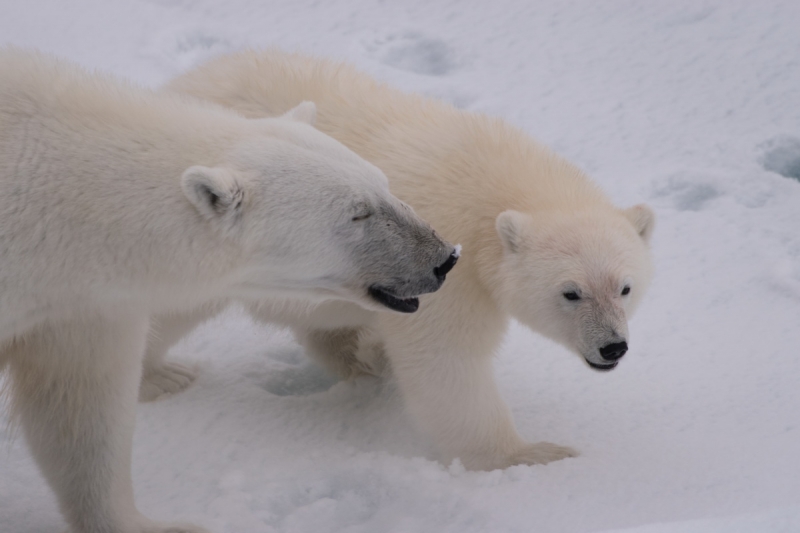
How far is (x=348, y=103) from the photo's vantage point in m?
4.01

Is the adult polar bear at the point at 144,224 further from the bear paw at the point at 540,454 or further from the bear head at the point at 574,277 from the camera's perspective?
the bear paw at the point at 540,454

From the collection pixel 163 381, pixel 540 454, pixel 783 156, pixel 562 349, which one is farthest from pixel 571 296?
pixel 783 156

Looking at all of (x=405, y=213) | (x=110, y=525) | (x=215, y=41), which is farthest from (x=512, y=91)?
(x=110, y=525)

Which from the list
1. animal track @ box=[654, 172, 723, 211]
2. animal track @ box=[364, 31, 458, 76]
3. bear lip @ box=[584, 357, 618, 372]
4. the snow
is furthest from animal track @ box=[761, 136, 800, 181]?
bear lip @ box=[584, 357, 618, 372]

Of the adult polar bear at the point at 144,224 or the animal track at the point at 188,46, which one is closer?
the adult polar bear at the point at 144,224

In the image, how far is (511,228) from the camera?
138 inches

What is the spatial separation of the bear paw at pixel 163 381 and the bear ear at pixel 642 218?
2.31 meters

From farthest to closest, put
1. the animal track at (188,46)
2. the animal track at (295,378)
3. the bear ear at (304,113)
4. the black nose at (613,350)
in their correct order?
the animal track at (188,46) → the animal track at (295,378) → the black nose at (613,350) → the bear ear at (304,113)

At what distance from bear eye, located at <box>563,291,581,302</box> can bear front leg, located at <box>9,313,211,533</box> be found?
5.34 feet

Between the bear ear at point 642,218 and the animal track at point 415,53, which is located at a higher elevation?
the animal track at point 415,53

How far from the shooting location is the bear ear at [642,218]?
375 cm

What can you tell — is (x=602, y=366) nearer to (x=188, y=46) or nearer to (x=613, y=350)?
(x=613, y=350)

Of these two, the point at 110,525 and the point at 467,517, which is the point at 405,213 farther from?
the point at 110,525

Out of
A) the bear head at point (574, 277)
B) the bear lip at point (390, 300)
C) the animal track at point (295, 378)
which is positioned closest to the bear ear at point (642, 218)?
the bear head at point (574, 277)
